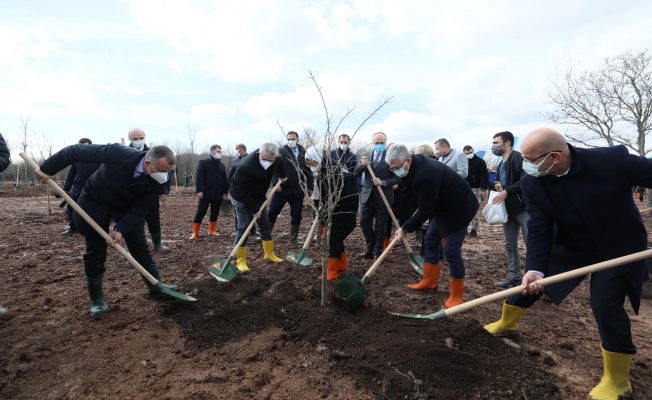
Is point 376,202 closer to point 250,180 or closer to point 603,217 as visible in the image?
point 250,180

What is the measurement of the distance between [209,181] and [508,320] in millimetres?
6022

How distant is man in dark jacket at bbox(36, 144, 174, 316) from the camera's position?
3.51 meters

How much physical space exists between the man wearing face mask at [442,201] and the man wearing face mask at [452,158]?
2482 mm

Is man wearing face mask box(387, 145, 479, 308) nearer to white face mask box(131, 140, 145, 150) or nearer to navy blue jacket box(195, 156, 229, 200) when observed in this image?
navy blue jacket box(195, 156, 229, 200)

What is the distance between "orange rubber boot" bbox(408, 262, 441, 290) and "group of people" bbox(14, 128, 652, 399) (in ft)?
0.05

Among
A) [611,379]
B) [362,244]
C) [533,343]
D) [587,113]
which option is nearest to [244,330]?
[533,343]

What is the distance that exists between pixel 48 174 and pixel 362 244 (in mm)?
5383

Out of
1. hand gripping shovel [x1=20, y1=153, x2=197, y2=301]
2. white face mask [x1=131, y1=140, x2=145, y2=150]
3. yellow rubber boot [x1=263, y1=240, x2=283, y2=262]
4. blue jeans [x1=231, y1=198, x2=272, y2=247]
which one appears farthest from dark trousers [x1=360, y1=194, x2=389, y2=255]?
white face mask [x1=131, y1=140, x2=145, y2=150]

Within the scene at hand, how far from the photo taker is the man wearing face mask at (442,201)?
391 centimetres

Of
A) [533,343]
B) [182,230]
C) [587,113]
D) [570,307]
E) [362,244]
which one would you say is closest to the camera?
[533,343]

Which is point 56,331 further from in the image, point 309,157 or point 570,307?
point 570,307

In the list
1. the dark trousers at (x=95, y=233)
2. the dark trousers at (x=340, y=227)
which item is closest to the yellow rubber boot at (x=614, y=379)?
the dark trousers at (x=340, y=227)

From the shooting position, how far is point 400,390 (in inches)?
101

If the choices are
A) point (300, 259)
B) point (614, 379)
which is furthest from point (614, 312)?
point (300, 259)
